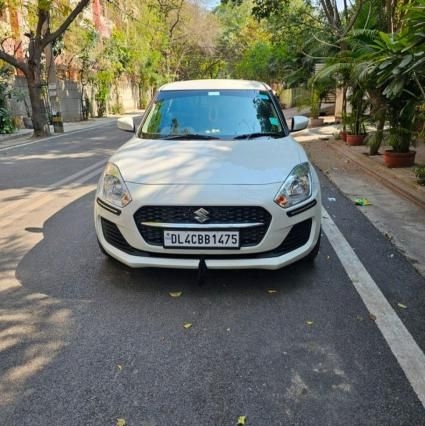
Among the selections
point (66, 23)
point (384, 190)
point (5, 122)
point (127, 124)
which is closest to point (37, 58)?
point (66, 23)

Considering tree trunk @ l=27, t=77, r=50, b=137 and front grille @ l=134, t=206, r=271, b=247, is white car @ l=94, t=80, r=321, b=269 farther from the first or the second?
tree trunk @ l=27, t=77, r=50, b=137

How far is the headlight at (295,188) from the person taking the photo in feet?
11.3

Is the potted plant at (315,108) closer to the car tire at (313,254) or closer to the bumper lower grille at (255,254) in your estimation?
the car tire at (313,254)

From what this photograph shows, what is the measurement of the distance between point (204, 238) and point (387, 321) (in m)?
1.44

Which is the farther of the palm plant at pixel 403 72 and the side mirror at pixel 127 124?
the side mirror at pixel 127 124

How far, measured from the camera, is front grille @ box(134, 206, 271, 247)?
11.0ft

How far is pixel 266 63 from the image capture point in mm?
41594

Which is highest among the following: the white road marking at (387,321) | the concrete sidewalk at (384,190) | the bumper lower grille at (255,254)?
the bumper lower grille at (255,254)

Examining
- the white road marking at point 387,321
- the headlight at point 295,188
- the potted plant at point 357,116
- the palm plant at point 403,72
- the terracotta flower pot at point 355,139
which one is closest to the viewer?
the white road marking at point 387,321

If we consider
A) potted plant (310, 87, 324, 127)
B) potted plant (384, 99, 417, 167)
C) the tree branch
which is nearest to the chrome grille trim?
potted plant (384, 99, 417, 167)

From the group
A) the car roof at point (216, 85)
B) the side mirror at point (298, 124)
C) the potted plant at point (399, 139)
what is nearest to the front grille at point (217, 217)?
the car roof at point (216, 85)

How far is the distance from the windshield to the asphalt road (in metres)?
1.40

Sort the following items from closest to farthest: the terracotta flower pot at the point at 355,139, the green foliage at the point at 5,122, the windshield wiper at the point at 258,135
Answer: the windshield wiper at the point at 258,135, the terracotta flower pot at the point at 355,139, the green foliage at the point at 5,122

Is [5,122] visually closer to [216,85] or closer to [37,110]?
[37,110]
